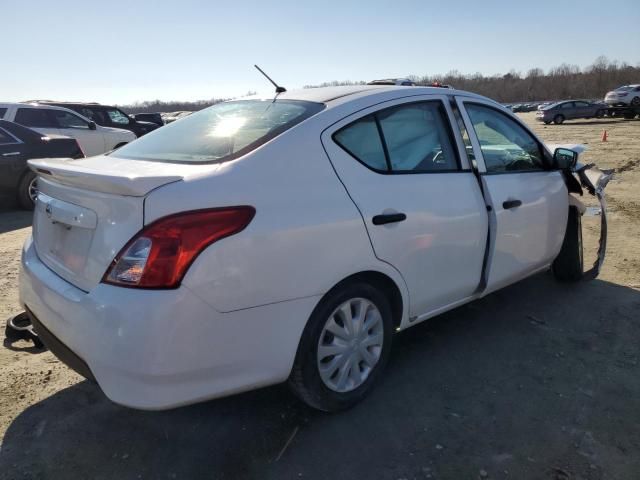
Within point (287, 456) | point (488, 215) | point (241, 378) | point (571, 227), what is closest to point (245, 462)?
point (287, 456)

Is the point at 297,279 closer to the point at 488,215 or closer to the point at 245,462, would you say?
the point at 245,462

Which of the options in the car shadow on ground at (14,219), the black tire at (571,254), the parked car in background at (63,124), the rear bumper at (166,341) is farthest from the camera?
the parked car in background at (63,124)

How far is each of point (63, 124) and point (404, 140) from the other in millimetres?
9588

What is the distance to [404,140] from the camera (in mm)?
2830

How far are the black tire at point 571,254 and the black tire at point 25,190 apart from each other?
302 inches

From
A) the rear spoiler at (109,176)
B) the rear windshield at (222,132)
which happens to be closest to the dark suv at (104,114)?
the rear windshield at (222,132)

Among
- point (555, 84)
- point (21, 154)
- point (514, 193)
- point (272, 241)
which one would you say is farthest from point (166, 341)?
point (555, 84)

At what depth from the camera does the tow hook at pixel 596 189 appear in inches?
164

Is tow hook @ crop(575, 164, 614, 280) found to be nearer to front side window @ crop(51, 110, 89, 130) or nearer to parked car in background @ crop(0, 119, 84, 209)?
parked car in background @ crop(0, 119, 84, 209)

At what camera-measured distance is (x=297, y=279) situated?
2.19 metres

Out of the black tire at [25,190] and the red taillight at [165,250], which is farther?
the black tire at [25,190]

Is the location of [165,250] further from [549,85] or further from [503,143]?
[549,85]

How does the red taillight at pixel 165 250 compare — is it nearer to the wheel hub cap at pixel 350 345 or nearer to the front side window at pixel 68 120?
the wheel hub cap at pixel 350 345

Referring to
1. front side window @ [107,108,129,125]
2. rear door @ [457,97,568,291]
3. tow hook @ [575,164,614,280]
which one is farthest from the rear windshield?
front side window @ [107,108,129,125]
